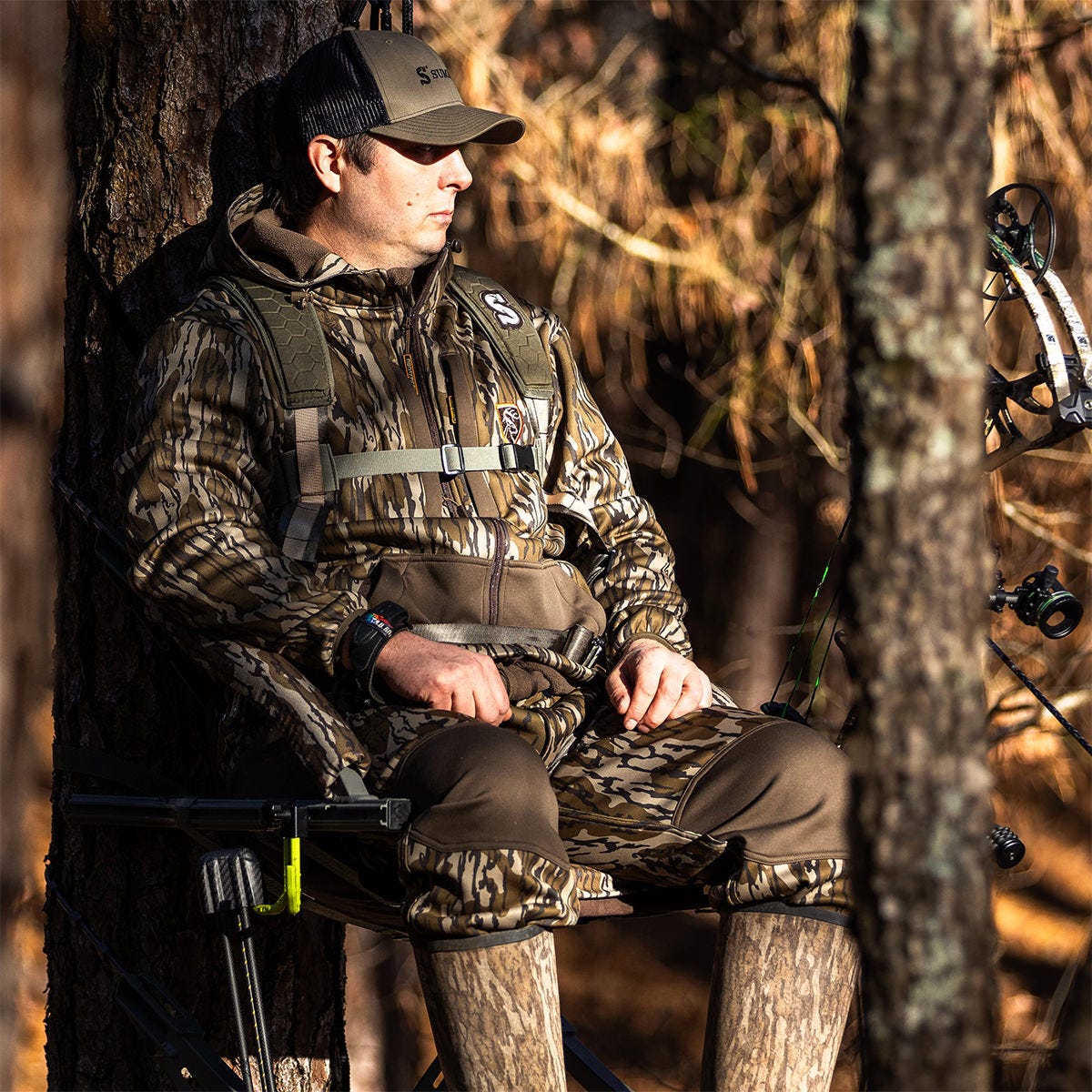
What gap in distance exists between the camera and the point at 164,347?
2520 mm

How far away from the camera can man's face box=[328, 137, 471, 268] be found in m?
2.69

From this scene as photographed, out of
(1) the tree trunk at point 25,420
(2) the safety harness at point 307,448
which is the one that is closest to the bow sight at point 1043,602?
(2) the safety harness at point 307,448

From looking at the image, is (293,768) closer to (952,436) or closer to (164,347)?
(164,347)

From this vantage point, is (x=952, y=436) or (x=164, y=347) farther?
(x=164, y=347)

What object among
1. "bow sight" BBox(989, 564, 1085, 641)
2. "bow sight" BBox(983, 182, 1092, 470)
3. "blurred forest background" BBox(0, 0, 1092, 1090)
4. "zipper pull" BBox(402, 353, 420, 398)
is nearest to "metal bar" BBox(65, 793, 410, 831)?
"zipper pull" BBox(402, 353, 420, 398)

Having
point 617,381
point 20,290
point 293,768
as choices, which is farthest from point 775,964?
point 20,290

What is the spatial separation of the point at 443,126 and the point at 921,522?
166cm

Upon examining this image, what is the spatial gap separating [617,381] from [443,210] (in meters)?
4.28

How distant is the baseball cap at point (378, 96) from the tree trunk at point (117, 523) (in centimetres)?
29

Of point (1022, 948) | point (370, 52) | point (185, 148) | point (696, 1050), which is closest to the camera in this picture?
point (370, 52)

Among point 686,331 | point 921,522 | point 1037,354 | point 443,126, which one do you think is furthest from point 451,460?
point 686,331

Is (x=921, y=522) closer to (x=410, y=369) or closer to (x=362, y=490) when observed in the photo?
(x=362, y=490)

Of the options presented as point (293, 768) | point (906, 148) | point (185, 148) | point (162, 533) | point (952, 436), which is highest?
point (185, 148)

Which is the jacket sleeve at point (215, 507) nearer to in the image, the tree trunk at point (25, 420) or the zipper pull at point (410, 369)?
the zipper pull at point (410, 369)
